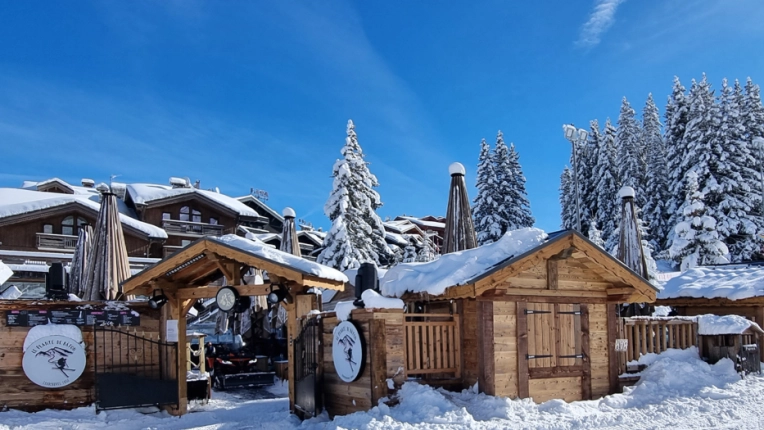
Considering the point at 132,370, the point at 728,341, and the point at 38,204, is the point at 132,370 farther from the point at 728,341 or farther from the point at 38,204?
the point at 38,204

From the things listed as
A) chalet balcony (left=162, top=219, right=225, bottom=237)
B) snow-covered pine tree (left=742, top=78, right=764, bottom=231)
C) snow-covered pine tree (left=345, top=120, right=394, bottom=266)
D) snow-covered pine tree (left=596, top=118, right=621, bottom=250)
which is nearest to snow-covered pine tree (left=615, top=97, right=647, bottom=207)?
snow-covered pine tree (left=596, top=118, right=621, bottom=250)

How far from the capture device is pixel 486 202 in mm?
48406

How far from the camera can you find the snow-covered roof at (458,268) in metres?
11.1

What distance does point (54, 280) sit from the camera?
45.9 ft

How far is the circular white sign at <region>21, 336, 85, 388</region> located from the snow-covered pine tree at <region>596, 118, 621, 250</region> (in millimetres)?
46880

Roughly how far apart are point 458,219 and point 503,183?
34243 millimetres

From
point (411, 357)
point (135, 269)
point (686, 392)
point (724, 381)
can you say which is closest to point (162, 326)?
point (411, 357)

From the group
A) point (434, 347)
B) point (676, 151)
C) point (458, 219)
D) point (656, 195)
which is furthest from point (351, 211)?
point (656, 195)

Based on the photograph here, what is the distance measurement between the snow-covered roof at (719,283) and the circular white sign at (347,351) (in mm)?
11645

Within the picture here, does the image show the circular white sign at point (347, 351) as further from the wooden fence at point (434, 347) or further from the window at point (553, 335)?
the window at point (553, 335)

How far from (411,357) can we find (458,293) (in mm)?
1361

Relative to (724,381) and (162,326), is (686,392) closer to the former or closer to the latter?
(724,381)

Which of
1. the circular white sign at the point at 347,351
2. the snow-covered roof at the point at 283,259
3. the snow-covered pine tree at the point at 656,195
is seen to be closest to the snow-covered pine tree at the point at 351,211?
the snow-covered roof at the point at 283,259

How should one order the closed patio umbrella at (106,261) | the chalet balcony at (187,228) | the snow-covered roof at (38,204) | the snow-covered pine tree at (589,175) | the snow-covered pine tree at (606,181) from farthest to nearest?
the snow-covered pine tree at (589,175), the snow-covered pine tree at (606,181), the chalet balcony at (187,228), the snow-covered roof at (38,204), the closed patio umbrella at (106,261)
